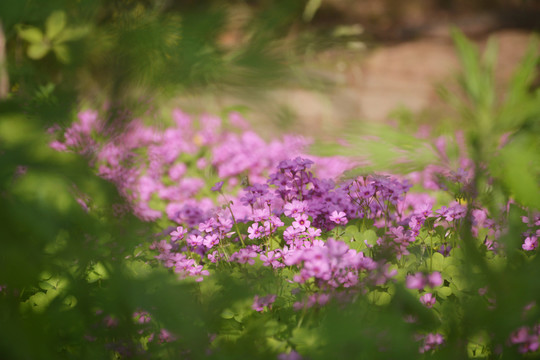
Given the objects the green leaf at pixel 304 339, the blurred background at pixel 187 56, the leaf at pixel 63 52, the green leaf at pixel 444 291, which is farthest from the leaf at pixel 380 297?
the leaf at pixel 63 52

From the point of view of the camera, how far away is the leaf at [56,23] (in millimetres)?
536

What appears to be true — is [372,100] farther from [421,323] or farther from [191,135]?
[421,323]

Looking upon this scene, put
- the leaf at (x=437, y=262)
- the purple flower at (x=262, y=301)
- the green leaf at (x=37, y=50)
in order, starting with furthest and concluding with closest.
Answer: the leaf at (x=437, y=262) → the purple flower at (x=262, y=301) → the green leaf at (x=37, y=50)

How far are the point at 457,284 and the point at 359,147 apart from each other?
0.48 metres

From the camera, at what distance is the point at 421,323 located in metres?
0.80

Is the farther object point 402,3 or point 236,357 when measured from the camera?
point 402,3

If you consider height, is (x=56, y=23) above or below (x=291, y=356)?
above

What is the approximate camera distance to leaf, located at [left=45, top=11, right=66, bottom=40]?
0.54 metres

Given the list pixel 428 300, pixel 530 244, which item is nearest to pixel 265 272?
pixel 428 300

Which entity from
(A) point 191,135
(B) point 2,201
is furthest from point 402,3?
(B) point 2,201

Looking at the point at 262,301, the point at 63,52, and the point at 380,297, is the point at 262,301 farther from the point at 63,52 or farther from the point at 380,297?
the point at 63,52

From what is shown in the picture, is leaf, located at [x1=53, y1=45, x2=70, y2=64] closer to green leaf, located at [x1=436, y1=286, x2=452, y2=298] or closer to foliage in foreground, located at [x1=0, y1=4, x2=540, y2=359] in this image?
foliage in foreground, located at [x1=0, y1=4, x2=540, y2=359]

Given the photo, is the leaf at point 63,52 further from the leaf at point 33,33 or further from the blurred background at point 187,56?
the leaf at point 33,33

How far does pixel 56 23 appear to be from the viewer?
1.80ft
